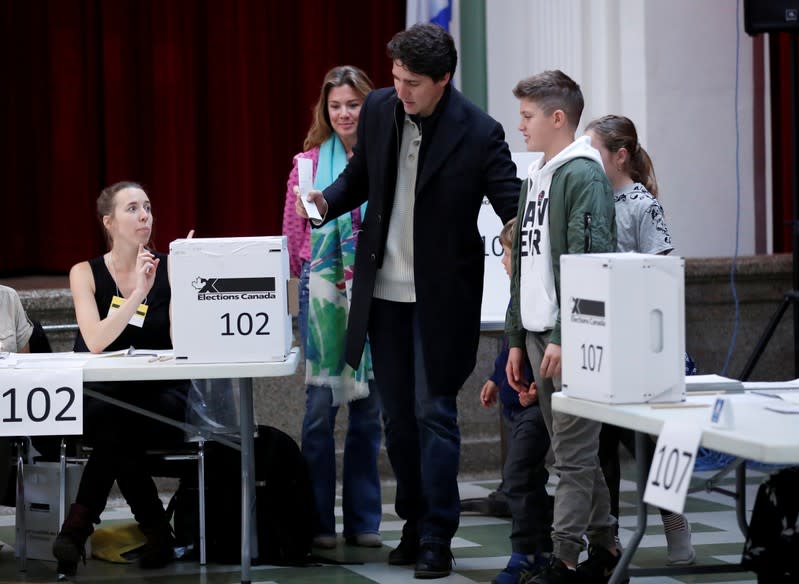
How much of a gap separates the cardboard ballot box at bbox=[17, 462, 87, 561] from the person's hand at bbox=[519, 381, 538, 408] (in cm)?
149

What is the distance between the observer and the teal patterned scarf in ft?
15.6

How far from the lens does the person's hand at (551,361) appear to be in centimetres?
355

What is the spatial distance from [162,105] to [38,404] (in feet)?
10.8

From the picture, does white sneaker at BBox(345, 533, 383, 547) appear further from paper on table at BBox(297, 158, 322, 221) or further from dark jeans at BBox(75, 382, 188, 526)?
paper on table at BBox(297, 158, 322, 221)

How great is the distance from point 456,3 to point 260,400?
2.31 meters

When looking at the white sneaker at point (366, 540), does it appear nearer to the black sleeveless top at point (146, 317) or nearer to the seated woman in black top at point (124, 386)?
the seated woman in black top at point (124, 386)

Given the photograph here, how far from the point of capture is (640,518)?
322 centimetres

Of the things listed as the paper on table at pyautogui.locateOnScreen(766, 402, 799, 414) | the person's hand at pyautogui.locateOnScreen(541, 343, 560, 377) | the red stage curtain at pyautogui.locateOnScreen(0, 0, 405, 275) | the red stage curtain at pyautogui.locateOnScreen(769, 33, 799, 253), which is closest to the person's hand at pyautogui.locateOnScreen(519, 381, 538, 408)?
the person's hand at pyautogui.locateOnScreen(541, 343, 560, 377)

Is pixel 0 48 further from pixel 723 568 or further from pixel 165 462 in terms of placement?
pixel 723 568

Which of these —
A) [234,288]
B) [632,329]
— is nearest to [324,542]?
[234,288]

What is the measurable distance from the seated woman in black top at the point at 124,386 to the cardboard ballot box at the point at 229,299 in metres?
0.48

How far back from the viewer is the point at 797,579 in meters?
2.89

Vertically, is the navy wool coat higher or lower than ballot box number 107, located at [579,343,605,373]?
higher

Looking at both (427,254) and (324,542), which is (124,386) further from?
(427,254)
